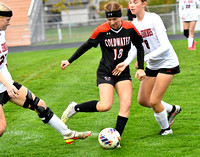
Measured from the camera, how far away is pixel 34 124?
8031 millimetres

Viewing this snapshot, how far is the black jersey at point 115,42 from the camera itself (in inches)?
247

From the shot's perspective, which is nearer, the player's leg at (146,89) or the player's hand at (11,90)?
the player's hand at (11,90)

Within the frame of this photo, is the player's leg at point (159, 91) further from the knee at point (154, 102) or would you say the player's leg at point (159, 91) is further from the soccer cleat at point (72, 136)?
the soccer cleat at point (72, 136)

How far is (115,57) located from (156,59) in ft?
2.22

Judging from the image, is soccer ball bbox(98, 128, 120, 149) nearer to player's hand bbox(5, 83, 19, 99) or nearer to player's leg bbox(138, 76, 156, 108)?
player's leg bbox(138, 76, 156, 108)

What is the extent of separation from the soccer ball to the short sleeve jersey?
917 mm

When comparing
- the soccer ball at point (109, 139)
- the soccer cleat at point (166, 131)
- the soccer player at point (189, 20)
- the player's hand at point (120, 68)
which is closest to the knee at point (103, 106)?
the soccer ball at point (109, 139)

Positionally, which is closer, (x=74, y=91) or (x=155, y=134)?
(x=155, y=134)

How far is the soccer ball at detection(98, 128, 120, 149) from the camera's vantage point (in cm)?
600

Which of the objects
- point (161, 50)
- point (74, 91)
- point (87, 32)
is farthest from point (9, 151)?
point (87, 32)

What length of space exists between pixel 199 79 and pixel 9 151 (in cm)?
619

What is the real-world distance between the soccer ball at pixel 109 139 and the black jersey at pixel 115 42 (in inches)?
36.1

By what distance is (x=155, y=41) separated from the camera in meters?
6.50

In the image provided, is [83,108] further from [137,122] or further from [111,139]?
[137,122]
